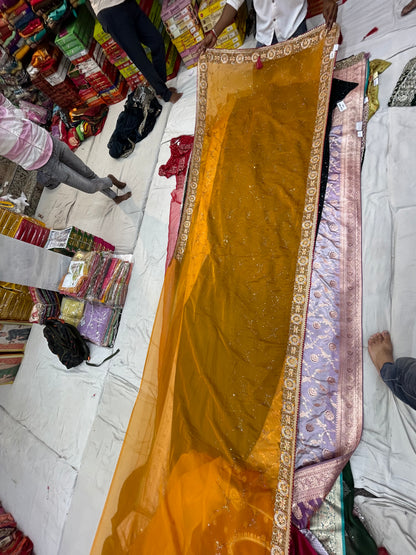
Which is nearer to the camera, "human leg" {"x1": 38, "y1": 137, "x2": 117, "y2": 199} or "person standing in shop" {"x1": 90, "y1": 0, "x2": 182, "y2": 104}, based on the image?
"human leg" {"x1": 38, "y1": 137, "x2": 117, "y2": 199}

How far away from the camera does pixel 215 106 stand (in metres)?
2.08

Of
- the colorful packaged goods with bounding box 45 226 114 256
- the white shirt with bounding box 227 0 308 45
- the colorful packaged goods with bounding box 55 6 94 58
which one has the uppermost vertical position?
the colorful packaged goods with bounding box 55 6 94 58

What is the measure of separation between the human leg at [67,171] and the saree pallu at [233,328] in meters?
0.83

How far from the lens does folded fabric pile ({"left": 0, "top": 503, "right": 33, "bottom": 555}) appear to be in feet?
6.21

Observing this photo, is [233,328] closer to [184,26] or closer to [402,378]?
[402,378]

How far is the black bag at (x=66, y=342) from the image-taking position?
212 cm

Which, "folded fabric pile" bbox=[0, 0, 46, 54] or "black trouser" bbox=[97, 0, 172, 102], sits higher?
"folded fabric pile" bbox=[0, 0, 46, 54]

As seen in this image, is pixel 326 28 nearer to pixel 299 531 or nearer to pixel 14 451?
pixel 299 531

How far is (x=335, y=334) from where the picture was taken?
139cm

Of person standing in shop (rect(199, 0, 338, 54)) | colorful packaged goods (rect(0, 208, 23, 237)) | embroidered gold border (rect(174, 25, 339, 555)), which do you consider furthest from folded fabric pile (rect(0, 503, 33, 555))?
person standing in shop (rect(199, 0, 338, 54))

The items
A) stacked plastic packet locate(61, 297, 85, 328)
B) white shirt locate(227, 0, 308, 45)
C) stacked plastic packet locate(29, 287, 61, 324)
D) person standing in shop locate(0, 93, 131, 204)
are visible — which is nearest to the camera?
person standing in shop locate(0, 93, 131, 204)

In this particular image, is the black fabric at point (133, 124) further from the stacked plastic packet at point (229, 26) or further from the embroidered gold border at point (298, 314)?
→ the embroidered gold border at point (298, 314)

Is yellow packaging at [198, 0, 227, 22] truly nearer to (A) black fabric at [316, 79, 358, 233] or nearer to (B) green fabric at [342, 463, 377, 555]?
(A) black fabric at [316, 79, 358, 233]

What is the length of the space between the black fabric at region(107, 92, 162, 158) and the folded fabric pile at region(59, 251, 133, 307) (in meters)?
1.22
